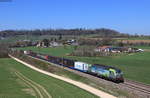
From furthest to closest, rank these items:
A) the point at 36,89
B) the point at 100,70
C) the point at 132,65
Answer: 1. the point at 132,65
2. the point at 100,70
3. the point at 36,89

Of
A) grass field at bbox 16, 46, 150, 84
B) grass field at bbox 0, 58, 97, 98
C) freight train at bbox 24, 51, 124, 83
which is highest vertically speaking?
grass field at bbox 0, 58, 97, 98

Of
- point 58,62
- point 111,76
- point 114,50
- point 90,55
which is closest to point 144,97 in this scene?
point 111,76

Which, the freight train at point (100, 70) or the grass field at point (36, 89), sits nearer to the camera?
the grass field at point (36, 89)

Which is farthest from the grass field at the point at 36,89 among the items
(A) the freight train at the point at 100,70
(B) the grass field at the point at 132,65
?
(B) the grass field at the point at 132,65

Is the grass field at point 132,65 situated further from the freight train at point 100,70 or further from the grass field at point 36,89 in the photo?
the grass field at point 36,89

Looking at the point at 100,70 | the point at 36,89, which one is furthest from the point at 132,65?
the point at 36,89

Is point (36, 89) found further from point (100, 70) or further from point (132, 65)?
point (132, 65)

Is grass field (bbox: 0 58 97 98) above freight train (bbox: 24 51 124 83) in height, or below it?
above

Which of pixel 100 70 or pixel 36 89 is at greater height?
pixel 36 89

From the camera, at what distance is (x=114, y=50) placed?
14088 cm

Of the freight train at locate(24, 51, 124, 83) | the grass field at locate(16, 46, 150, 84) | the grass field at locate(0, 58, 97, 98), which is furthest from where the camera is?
the grass field at locate(16, 46, 150, 84)

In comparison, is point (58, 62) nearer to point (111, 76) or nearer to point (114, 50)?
point (111, 76)

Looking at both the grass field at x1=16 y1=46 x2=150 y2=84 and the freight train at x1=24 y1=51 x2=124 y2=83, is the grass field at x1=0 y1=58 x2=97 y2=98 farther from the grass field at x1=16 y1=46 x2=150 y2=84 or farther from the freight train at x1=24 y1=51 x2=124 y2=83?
the grass field at x1=16 y1=46 x2=150 y2=84

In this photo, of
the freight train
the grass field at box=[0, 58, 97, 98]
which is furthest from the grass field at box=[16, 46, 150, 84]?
the grass field at box=[0, 58, 97, 98]
